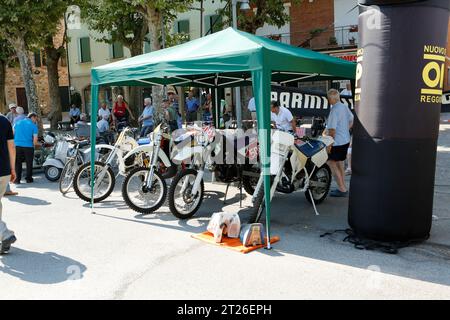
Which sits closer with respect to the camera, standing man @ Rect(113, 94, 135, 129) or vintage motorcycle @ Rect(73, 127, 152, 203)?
vintage motorcycle @ Rect(73, 127, 152, 203)

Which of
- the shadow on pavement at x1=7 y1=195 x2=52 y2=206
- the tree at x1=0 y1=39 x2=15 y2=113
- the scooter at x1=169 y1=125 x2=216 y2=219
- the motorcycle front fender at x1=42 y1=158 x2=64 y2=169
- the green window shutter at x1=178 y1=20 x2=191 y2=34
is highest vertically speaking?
the green window shutter at x1=178 y1=20 x2=191 y2=34

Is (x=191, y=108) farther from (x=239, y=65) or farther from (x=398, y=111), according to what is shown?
(x=398, y=111)

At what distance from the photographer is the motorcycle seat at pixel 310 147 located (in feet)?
21.9

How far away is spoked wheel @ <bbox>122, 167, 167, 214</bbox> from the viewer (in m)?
6.82

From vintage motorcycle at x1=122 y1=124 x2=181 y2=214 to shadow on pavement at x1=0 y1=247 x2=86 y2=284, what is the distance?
1.73 meters

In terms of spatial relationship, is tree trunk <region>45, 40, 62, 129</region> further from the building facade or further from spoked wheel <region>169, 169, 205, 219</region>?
spoked wheel <region>169, 169, 205, 219</region>

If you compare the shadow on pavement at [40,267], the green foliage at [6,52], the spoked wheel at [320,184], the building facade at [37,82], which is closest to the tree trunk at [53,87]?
the green foliage at [6,52]

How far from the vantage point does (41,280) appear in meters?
4.47

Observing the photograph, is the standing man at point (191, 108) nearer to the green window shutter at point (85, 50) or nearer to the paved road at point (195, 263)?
the paved road at point (195, 263)

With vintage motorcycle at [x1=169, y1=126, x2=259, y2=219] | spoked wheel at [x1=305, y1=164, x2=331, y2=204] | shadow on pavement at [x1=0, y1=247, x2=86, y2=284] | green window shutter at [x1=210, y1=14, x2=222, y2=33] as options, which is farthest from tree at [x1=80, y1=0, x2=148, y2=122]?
shadow on pavement at [x1=0, y1=247, x2=86, y2=284]

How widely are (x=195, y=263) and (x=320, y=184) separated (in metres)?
3.06

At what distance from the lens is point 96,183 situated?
7.66 metres

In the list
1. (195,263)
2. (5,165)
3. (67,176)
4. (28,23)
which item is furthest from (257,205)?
(28,23)
